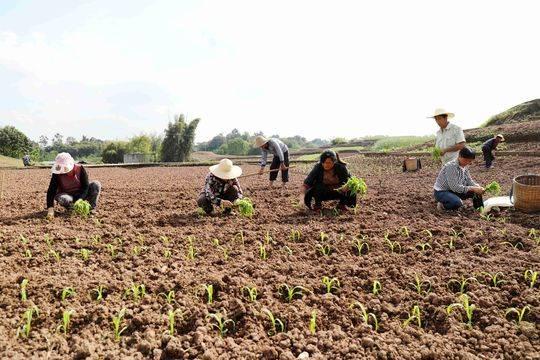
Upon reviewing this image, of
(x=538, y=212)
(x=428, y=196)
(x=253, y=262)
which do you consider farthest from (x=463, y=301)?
(x=428, y=196)

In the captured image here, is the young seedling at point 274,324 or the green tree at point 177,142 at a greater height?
the green tree at point 177,142

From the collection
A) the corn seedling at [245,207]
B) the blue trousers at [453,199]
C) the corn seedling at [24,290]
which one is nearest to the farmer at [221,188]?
the corn seedling at [245,207]

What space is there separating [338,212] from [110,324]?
12.9 ft

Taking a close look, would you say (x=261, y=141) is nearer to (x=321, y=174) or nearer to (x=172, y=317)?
(x=321, y=174)

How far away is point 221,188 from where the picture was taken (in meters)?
6.48

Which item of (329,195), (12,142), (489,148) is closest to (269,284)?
(329,195)

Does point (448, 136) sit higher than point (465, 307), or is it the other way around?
point (448, 136)

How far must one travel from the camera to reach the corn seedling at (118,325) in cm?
277

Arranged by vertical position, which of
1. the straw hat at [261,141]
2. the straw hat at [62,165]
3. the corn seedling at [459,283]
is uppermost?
the straw hat at [261,141]

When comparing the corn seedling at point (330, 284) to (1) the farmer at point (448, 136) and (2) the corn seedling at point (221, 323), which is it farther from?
(1) the farmer at point (448, 136)

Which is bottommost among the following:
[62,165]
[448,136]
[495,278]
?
[495,278]

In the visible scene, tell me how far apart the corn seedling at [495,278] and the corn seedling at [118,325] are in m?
2.83

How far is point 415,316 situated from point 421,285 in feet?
2.05

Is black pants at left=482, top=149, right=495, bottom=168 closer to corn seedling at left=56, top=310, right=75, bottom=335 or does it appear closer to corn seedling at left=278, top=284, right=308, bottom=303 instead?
corn seedling at left=278, top=284, right=308, bottom=303
